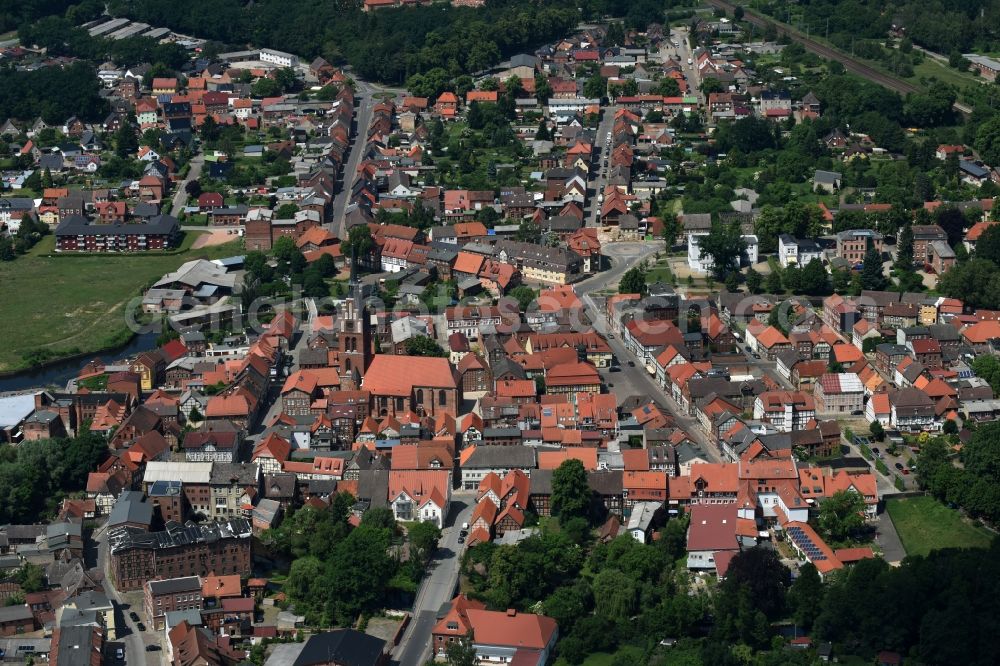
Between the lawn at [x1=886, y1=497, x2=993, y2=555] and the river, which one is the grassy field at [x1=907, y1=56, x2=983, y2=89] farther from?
the river

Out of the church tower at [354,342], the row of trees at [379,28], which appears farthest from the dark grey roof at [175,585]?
the row of trees at [379,28]

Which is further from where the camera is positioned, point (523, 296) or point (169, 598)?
point (523, 296)

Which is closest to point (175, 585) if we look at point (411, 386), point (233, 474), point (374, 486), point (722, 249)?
point (233, 474)

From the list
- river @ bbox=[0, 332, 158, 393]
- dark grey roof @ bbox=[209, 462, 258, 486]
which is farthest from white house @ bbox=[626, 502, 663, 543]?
river @ bbox=[0, 332, 158, 393]

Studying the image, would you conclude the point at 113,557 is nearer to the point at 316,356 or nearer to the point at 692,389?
the point at 316,356

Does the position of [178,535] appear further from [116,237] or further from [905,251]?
[905,251]

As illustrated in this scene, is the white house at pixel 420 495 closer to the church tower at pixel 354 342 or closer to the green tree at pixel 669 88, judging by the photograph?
the church tower at pixel 354 342
